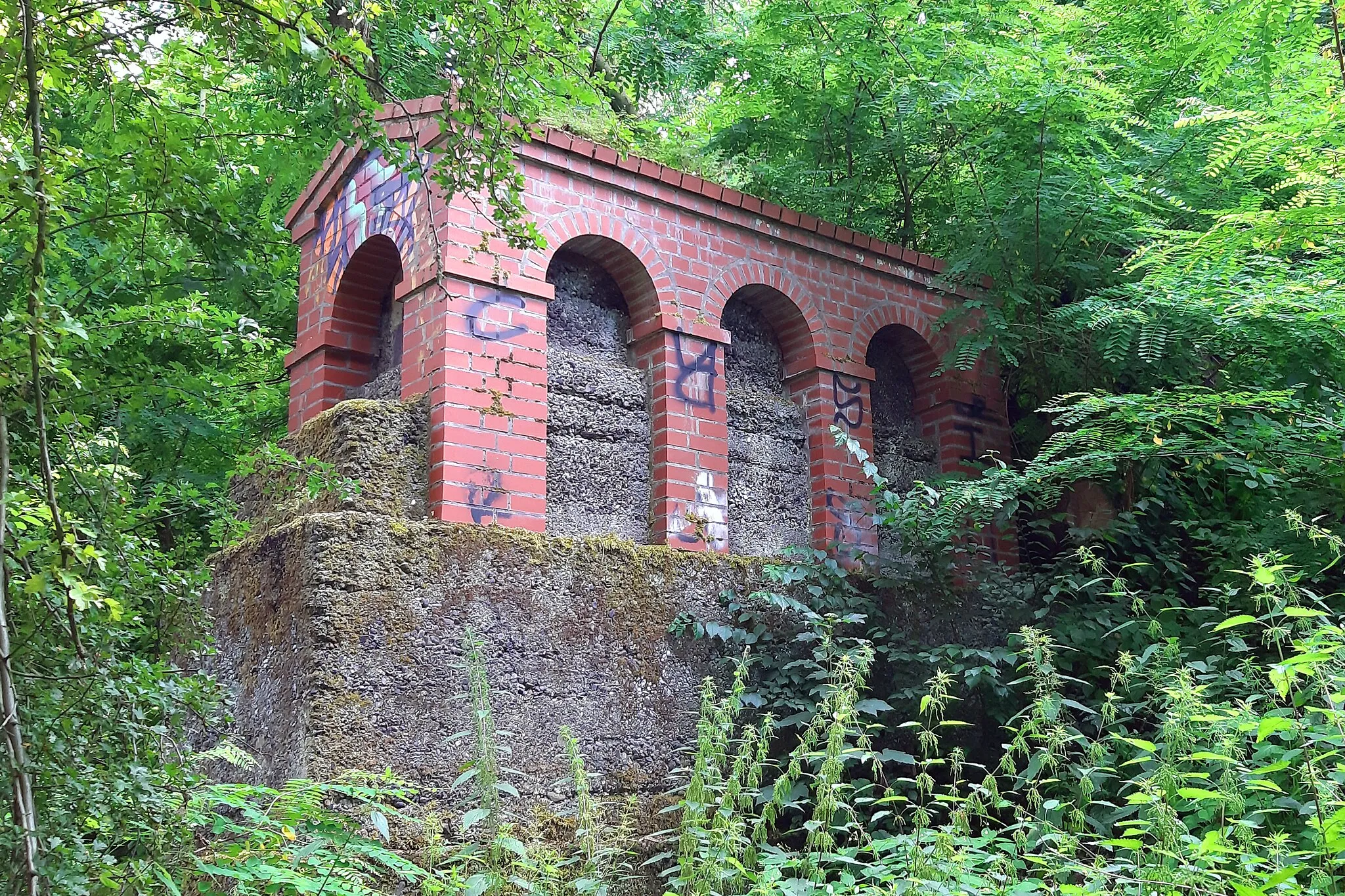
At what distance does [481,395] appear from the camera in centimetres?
514

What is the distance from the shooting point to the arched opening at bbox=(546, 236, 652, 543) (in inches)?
220

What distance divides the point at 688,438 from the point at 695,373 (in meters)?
0.36

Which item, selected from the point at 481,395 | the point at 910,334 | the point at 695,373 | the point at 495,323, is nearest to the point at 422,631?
the point at 481,395

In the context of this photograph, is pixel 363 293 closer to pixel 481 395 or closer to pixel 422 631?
pixel 481 395

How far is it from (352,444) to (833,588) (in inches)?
96.0

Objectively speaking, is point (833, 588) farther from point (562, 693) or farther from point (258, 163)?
point (258, 163)

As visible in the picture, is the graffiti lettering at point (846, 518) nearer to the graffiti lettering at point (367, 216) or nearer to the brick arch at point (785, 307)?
the brick arch at point (785, 307)

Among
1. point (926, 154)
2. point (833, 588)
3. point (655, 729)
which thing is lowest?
point (655, 729)

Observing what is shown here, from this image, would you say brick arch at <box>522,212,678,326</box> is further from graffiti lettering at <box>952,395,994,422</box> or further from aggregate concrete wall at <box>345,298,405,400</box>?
graffiti lettering at <box>952,395,994,422</box>

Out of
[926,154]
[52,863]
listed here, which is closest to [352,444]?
[52,863]

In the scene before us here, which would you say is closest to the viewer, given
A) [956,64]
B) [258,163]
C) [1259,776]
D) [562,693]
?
[1259,776]

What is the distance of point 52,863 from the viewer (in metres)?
2.22

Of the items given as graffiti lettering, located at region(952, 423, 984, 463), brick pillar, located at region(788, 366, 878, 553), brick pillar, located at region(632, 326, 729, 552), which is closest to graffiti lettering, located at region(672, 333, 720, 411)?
brick pillar, located at region(632, 326, 729, 552)

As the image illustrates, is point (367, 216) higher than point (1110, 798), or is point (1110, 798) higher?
point (367, 216)
